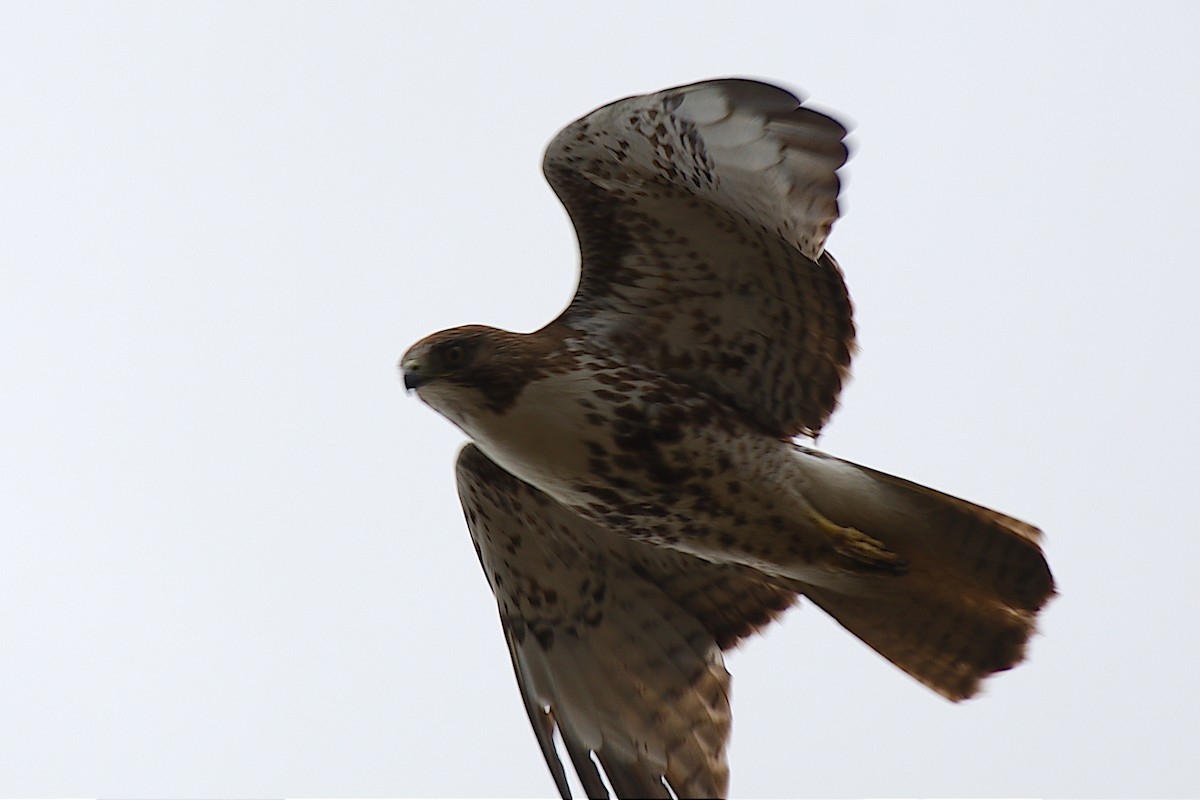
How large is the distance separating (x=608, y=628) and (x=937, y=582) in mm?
1249

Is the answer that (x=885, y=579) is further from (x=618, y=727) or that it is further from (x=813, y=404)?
(x=618, y=727)

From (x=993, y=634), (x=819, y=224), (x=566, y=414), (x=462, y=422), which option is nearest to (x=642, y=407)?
(x=566, y=414)

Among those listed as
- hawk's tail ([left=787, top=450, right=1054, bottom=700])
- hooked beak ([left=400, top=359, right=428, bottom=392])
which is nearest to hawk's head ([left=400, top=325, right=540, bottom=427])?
hooked beak ([left=400, top=359, right=428, bottom=392])

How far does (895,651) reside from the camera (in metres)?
5.44

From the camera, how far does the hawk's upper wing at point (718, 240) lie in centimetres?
447

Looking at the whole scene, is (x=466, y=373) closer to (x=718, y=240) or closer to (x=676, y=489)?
(x=676, y=489)

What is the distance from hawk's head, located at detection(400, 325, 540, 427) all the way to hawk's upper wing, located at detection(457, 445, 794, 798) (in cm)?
54

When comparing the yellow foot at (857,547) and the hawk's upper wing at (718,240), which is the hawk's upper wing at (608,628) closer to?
the yellow foot at (857,547)

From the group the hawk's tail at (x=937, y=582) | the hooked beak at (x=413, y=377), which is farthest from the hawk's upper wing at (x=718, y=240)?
the hooked beak at (x=413, y=377)

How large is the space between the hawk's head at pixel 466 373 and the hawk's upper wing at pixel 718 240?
0.38m

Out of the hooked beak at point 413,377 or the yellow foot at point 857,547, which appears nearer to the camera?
the hooked beak at point 413,377

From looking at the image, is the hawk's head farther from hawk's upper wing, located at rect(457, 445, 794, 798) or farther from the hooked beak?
hawk's upper wing, located at rect(457, 445, 794, 798)

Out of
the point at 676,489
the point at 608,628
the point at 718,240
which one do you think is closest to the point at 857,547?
the point at 676,489

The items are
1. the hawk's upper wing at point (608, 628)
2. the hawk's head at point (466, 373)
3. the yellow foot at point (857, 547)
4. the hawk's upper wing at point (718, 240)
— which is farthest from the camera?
→ the hawk's upper wing at point (608, 628)
